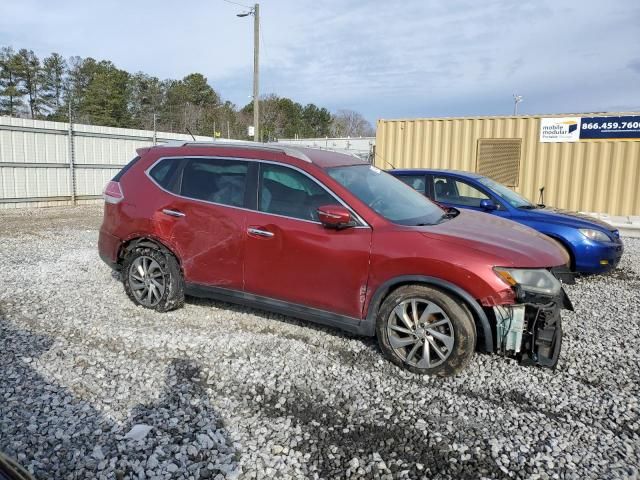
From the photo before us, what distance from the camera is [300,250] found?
3871 mm

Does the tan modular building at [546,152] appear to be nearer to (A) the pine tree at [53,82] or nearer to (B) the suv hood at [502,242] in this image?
(B) the suv hood at [502,242]

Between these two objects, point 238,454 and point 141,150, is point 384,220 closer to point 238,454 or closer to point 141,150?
point 238,454

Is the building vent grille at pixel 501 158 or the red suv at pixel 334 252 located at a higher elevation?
the building vent grille at pixel 501 158

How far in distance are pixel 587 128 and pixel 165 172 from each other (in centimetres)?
1173

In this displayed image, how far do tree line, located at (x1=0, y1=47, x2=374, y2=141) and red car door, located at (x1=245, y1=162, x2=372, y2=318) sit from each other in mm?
29507

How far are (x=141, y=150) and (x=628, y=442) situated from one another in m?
4.94

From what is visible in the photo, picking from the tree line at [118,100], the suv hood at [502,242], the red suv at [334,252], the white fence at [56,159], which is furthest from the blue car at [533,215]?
the tree line at [118,100]

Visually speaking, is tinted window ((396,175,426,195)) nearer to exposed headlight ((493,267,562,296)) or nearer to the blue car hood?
the blue car hood

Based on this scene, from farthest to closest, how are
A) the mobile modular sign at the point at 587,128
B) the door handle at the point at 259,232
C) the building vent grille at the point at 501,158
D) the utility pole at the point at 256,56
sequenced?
1. the utility pole at the point at 256,56
2. the building vent grille at the point at 501,158
3. the mobile modular sign at the point at 587,128
4. the door handle at the point at 259,232

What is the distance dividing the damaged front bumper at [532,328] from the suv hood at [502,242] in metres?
0.27

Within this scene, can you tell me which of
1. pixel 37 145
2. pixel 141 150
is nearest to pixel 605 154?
pixel 141 150

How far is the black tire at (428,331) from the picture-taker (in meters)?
3.35

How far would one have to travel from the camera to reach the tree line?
123 ft

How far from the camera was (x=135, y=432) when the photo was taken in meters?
2.71
